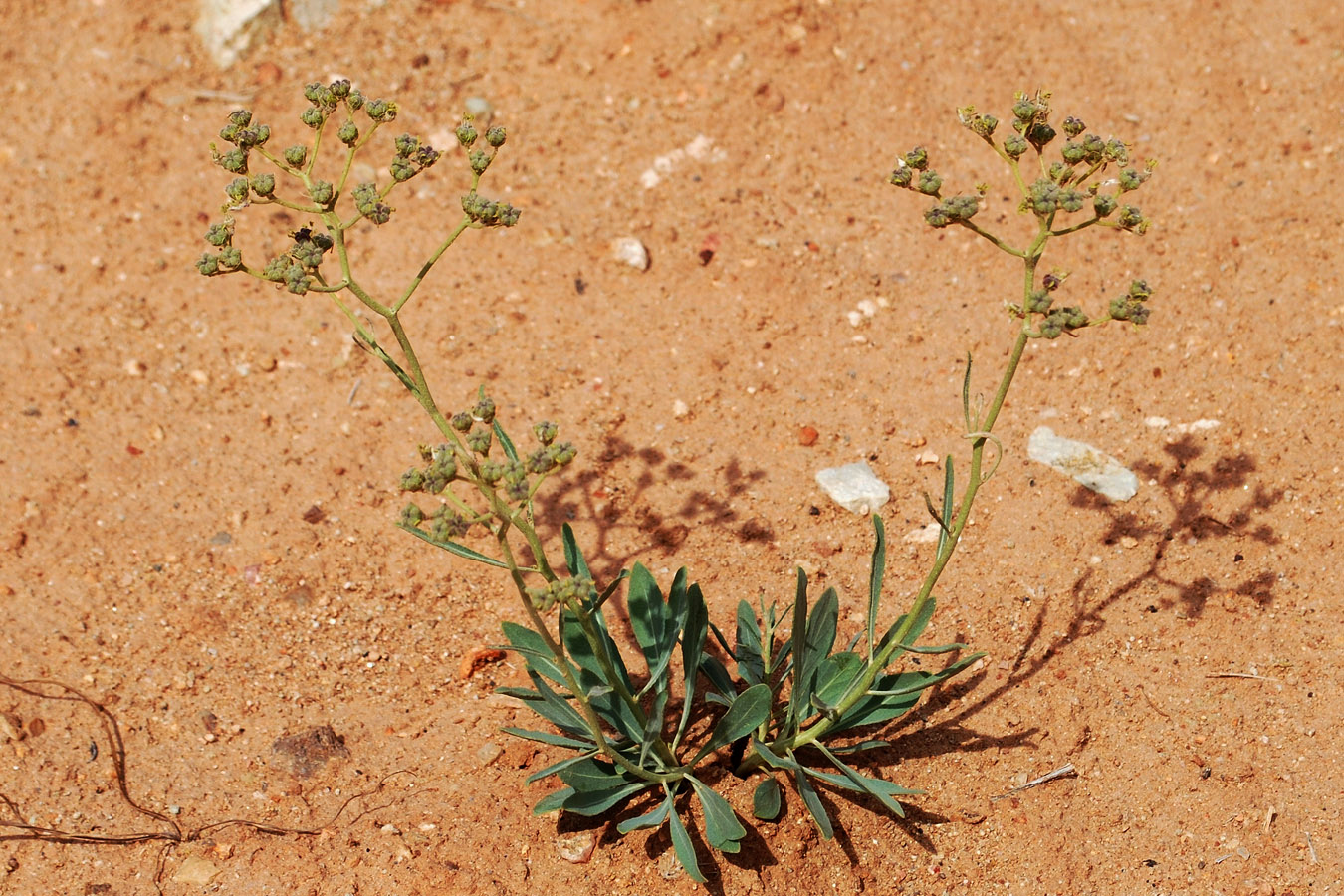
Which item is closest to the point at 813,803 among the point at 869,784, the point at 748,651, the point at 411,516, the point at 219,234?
the point at 869,784

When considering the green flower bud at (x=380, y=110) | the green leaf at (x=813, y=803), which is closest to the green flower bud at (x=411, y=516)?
the green flower bud at (x=380, y=110)

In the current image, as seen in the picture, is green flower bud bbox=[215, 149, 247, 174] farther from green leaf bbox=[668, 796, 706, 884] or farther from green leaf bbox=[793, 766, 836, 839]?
green leaf bbox=[793, 766, 836, 839]

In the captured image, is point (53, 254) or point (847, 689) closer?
point (847, 689)

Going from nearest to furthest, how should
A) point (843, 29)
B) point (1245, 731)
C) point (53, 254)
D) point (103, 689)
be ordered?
point (1245, 731) → point (103, 689) → point (53, 254) → point (843, 29)

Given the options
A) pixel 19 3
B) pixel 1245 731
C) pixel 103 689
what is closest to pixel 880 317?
pixel 1245 731

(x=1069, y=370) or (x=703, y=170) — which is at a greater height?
(x=703, y=170)

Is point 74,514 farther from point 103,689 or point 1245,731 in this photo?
point 1245,731

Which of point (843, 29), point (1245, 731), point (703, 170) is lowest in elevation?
point (1245, 731)

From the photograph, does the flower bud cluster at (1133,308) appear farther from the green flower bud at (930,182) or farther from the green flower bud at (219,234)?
the green flower bud at (219,234)
